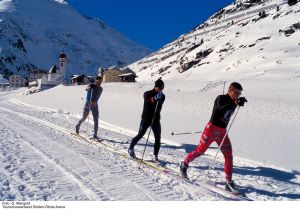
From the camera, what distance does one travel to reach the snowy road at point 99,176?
248 inches

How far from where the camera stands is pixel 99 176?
7348 mm

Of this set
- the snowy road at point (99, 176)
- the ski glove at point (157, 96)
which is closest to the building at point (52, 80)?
the snowy road at point (99, 176)

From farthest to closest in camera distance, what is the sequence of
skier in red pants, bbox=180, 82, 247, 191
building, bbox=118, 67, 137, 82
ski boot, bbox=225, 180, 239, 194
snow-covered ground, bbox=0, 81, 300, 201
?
building, bbox=118, 67, 137, 82
skier in red pants, bbox=180, 82, 247, 191
ski boot, bbox=225, 180, 239, 194
snow-covered ground, bbox=0, 81, 300, 201

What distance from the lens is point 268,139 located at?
1298 cm

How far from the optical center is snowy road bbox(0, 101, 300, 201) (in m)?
6.30

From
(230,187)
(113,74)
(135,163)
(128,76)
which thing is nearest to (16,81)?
(113,74)

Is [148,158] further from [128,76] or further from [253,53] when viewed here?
[128,76]

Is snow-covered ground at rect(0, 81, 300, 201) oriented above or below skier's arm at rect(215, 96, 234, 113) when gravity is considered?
below

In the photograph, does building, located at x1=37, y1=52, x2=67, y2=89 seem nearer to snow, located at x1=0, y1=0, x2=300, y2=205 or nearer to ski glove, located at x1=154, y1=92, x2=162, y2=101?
snow, located at x1=0, y1=0, x2=300, y2=205

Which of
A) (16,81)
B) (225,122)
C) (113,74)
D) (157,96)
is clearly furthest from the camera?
(16,81)

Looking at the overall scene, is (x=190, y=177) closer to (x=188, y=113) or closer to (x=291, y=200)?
(x=291, y=200)

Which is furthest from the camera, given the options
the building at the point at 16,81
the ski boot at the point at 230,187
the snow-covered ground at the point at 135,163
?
the building at the point at 16,81

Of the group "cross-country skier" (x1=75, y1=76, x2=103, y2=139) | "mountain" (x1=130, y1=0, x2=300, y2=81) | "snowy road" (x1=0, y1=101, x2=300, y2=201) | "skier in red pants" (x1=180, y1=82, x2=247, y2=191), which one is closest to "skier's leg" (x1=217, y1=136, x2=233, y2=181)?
"skier in red pants" (x1=180, y1=82, x2=247, y2=191)

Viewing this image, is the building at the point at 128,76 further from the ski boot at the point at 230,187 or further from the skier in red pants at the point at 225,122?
the ski boot at the point at 230,187
